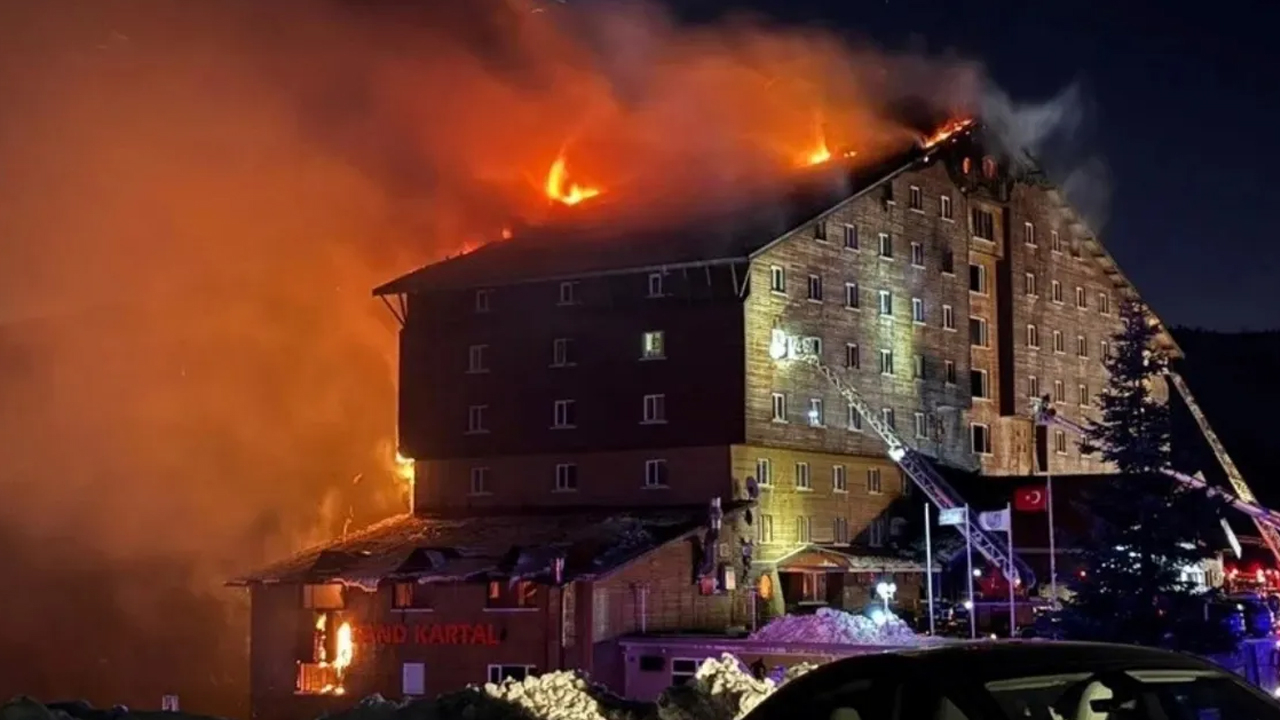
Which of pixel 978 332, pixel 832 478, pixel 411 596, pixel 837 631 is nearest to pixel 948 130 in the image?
pixel 978 332

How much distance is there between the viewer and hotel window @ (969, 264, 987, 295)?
228 ft

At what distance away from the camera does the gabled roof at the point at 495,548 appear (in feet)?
172

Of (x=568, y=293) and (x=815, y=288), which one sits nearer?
(x=815, y=288)

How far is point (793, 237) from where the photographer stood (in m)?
59.5

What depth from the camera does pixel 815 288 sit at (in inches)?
2377

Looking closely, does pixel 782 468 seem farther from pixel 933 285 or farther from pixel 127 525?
pixel 127 525

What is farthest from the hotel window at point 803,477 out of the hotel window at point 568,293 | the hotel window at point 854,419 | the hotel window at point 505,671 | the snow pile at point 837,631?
the hotel window at point 505,671

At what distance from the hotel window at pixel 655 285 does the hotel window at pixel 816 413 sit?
7.10m

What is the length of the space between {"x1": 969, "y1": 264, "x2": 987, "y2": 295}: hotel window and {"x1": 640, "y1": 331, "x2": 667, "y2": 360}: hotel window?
1755cm

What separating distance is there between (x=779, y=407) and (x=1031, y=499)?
10562 mm

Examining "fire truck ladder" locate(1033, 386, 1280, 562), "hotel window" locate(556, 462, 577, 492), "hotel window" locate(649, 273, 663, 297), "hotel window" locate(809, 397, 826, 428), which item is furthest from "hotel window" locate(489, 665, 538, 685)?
"fire truck ladder" locate(1033, 386, 1280, 562)

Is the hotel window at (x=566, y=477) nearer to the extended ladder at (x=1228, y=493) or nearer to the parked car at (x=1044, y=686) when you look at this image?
the extended ladder at (x=1228, y=493)

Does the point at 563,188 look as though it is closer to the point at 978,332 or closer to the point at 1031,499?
the point at 978,332

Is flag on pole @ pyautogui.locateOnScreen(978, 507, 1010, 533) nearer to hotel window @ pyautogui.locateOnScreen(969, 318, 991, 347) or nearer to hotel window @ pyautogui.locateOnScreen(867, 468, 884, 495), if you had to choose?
hotel window @ pyautogui.locateOnScreen(867, 468, 884, 495)
